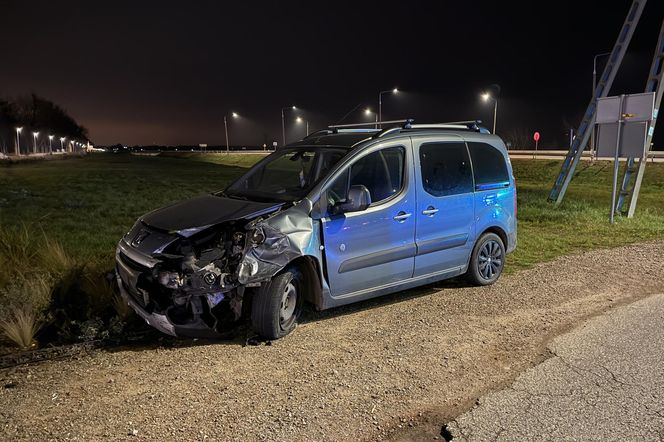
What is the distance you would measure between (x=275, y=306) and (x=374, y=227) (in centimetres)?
130

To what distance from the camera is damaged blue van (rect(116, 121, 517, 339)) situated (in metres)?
4.46

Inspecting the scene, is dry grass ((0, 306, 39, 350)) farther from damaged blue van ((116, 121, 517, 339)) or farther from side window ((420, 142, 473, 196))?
side window ((420, 142, 473, 196))

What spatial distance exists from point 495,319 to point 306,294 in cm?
204

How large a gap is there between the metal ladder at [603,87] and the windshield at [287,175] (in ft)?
36.4

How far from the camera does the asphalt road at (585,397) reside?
3.31 meters

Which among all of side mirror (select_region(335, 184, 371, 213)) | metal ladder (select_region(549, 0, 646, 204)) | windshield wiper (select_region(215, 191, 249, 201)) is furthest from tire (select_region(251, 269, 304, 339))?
metal ladder (select_region(549, 0, 646, 204))

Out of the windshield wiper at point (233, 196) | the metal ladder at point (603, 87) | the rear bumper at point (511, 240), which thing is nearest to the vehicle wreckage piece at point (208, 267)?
the windshield wiper at point (233, 196)

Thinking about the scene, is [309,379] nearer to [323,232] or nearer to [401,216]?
[323,232]

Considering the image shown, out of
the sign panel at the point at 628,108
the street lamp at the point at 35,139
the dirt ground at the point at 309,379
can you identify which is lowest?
the dirt ground at the point at 309,379

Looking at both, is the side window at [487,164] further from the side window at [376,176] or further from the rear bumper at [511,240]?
the side window at [376,176]

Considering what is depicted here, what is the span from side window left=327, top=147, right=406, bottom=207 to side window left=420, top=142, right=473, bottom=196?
1.12 feet

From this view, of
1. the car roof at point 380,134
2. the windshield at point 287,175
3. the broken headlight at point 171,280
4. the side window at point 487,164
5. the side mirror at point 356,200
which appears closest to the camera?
the broken headlight at point 171,280

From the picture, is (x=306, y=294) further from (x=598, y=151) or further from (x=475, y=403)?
(x=598, y=151)

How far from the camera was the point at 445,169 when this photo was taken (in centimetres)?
598
